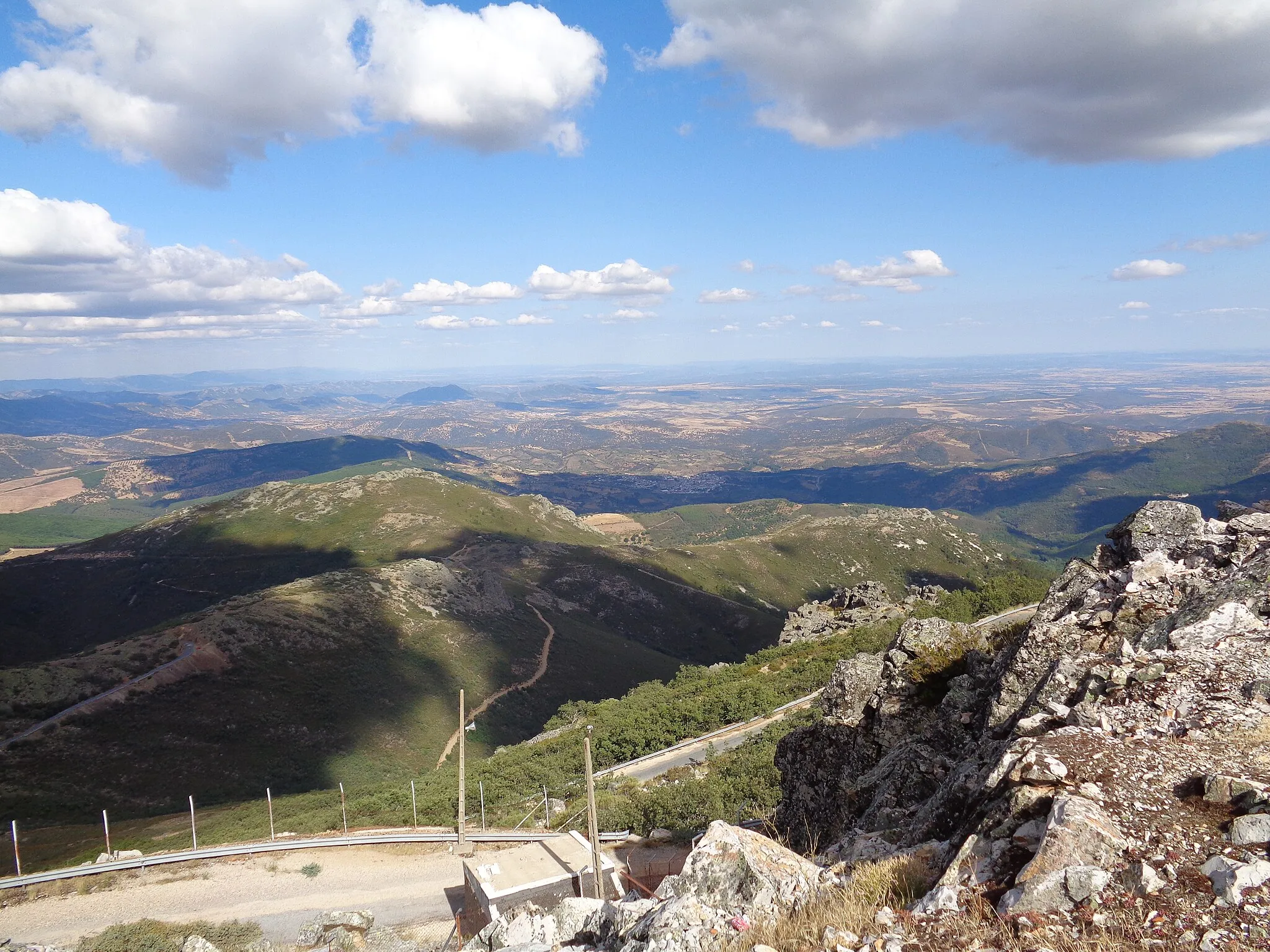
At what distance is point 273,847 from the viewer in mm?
29578

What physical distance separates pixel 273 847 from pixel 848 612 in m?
75.1

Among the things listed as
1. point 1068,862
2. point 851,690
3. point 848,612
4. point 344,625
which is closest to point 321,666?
point 344,625

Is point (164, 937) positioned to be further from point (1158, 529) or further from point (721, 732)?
point (721, 732)

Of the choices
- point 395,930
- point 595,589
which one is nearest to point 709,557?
point 595,589

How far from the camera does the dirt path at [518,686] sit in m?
74.1

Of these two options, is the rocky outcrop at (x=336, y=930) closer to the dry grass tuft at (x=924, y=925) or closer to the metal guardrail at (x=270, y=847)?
the metal guardrail at (x=270, y=847)

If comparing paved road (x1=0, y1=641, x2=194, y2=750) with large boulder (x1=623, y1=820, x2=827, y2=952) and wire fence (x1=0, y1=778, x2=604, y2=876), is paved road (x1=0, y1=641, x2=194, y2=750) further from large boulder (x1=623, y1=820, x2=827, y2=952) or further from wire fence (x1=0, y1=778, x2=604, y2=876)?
large boulder (x1=623, y1=820, x2=827, y2=952)

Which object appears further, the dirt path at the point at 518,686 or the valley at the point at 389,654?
the dirt path at the point at 518,686

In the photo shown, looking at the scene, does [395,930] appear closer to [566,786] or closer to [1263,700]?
[566,786]

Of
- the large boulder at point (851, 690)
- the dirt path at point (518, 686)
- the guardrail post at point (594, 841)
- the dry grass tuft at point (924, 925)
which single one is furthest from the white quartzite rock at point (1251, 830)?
the dirt path at point (518, 686)

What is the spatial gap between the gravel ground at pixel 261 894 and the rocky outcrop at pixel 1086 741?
16.3 metres

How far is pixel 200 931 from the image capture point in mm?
23109

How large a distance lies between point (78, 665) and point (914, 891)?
9040cm

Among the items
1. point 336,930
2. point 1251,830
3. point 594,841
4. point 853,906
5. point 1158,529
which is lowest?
point 336,930
